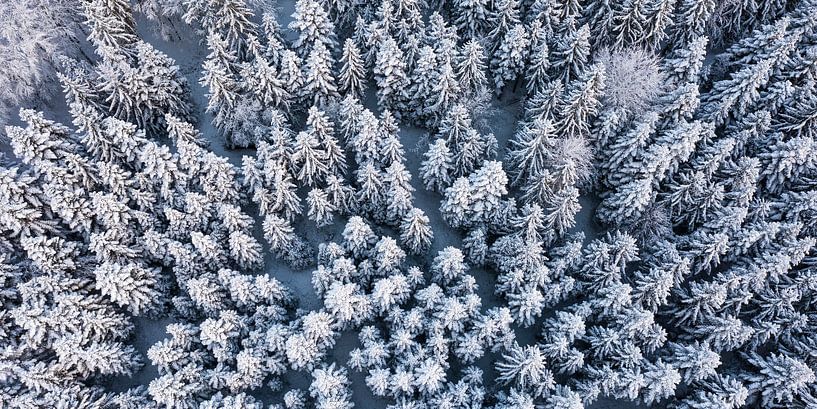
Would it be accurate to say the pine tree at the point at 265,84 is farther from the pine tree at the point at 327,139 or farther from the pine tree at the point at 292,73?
the pine tree at the point at 327,139

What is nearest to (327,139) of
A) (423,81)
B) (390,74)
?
(390,74)

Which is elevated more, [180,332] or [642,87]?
[642,87]

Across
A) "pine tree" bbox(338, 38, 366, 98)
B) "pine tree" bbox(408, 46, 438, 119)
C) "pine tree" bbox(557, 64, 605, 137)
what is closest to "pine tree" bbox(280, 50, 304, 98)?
"pine tree" bbox(338, 38, 366, 98)

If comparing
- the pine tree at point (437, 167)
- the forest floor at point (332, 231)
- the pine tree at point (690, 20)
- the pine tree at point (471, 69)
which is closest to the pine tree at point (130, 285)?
the forest floor at point (332, 231)

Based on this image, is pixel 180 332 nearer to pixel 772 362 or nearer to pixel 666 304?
pixel 666 304

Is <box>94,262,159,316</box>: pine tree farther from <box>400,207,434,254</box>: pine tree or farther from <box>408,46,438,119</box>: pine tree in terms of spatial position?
<box>408,46,438,119</box>: pine tree

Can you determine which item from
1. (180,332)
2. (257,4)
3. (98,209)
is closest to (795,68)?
(257,4)

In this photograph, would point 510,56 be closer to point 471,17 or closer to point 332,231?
point 471,17
